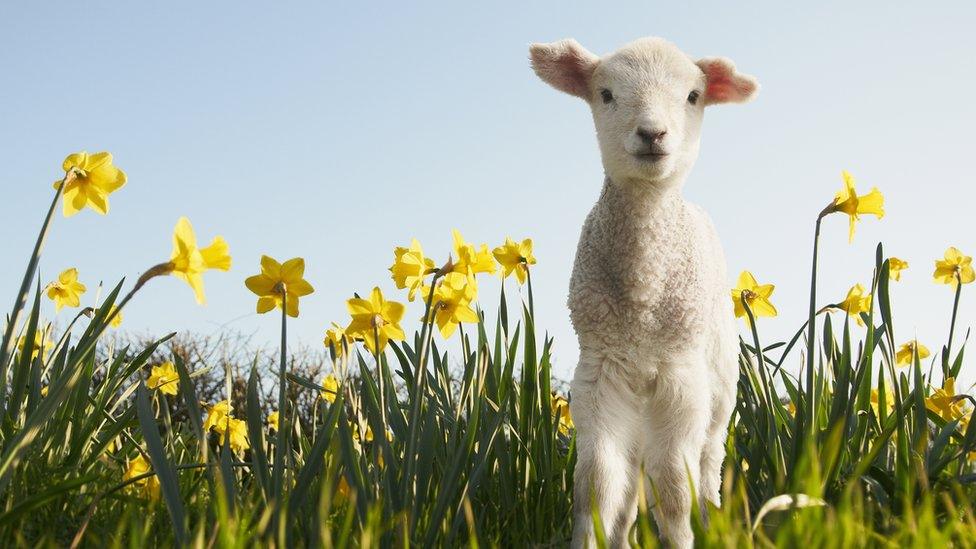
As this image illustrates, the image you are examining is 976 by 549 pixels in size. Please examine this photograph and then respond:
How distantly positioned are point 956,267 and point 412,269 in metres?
3.72

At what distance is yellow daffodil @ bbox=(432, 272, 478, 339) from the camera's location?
129 inches

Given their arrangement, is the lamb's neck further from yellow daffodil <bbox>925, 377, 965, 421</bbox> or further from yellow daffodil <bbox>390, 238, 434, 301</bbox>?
yellow daffodil <bbox>925, 377, 965, 421</bbox>

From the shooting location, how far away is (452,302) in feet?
10.8

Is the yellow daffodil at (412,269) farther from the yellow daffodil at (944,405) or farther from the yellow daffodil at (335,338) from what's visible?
the yellow daffodil at (944,405)

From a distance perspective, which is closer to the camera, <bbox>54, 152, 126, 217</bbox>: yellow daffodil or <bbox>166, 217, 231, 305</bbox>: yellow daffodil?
<bbox>166, 217, 231, 305</bbox>: yellow daffodil

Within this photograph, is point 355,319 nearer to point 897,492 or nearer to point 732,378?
point 732,378

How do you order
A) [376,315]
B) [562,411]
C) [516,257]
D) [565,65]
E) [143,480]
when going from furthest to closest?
1. [562,411]
2. [516,257]
3. [143,480]
4. [565,65]
5. [376,315]

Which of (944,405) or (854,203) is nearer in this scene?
(854,203)

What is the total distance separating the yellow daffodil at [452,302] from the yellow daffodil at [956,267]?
3.47 meters

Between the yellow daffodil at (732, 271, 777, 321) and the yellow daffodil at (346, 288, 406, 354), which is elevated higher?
the yellow daffodil at (732, 271, 777, 321)

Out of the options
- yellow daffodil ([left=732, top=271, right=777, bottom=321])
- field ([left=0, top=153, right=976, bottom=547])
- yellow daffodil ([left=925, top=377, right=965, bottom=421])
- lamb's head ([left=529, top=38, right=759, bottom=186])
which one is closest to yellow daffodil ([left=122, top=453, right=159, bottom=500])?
field ([left=0, top=153, right=976, bottom=547])

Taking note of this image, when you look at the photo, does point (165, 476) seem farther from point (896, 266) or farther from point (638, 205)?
point (896, 266)

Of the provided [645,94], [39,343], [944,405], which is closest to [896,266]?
[944,405]

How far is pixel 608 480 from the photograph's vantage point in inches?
122
